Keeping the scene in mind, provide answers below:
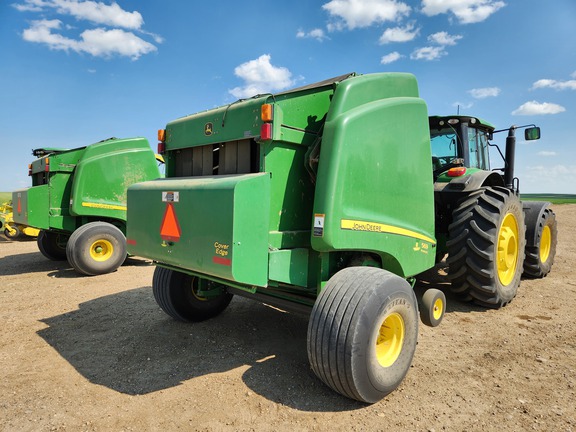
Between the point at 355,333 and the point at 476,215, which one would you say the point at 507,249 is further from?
the point at 355,333

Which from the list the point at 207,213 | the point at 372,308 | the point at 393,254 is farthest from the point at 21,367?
the point at 393,254

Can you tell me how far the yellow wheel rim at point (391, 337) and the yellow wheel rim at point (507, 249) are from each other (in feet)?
8.03

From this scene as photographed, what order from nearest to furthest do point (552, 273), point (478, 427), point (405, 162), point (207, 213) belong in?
point (478, 427) < point (207, 213) < point (405, 162) < point (552, 273)

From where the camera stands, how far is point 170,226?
9.63 feet

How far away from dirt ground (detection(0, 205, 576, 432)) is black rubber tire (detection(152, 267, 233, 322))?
0.15 m

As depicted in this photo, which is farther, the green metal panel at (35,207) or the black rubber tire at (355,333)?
the green metal panel at (35,207)

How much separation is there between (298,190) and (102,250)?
541 cm

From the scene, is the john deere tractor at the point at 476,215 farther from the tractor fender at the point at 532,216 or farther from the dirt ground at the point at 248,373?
the dirt ground at the point at 248,373

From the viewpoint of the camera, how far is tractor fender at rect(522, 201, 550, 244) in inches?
240

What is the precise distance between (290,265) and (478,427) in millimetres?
1560

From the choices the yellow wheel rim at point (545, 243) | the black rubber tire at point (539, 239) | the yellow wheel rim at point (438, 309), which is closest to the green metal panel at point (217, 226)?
the yellow wheel rim at point (438, 309)

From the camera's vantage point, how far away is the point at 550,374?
3.08m

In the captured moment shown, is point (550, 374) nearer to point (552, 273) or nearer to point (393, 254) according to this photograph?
point (393, 254)

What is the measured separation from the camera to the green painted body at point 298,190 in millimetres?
2609
